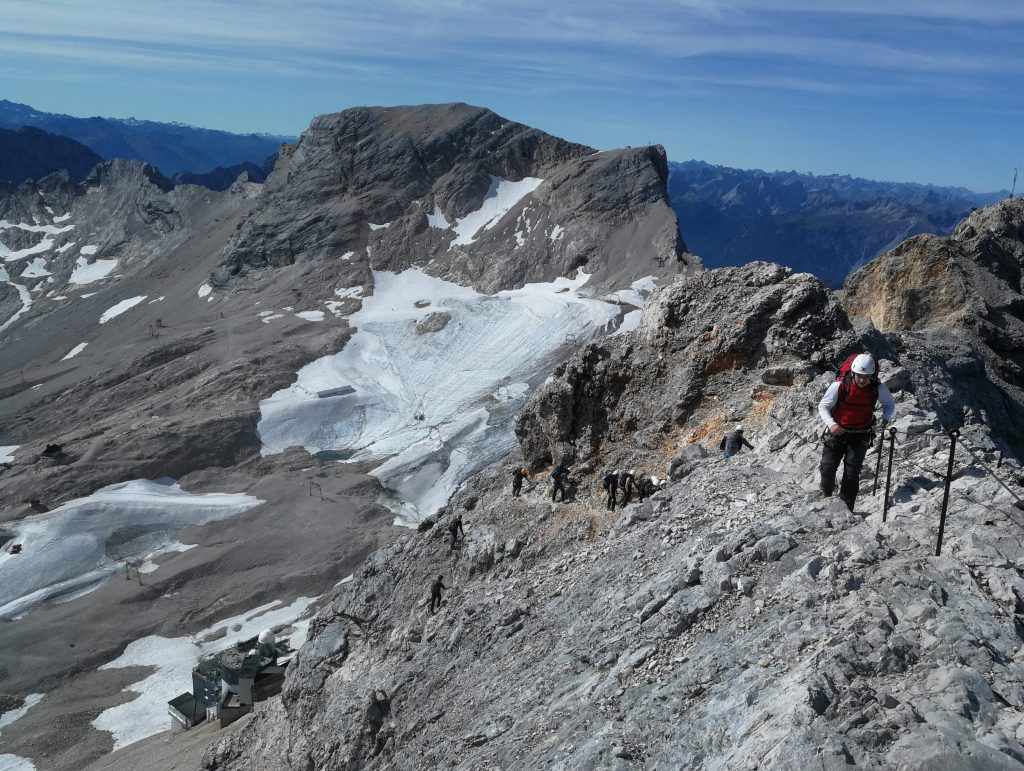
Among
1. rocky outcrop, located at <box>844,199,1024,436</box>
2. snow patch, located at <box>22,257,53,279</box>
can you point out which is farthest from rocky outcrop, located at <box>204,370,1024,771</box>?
snow patch, located at <box>22,257,53,279</box>

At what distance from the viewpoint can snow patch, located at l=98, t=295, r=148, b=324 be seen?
Answer: 4173 inches

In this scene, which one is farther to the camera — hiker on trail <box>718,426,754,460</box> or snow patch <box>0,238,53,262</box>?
snow patch <box>0,238,53,262</box>

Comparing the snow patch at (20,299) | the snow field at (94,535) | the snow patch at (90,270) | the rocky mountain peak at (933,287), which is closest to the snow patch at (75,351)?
the snow patch at (20,299)

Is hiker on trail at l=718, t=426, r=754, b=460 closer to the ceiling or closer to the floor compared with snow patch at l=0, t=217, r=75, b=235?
closer to the ceiling

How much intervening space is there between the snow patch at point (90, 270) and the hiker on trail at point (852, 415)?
5392 inches

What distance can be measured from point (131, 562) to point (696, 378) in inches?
1790

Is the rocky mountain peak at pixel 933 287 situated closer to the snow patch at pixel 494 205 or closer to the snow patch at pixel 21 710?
the snow patch at pixel 21 710

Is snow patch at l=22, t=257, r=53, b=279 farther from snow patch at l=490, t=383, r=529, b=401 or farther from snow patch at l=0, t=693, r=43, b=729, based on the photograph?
snow patch at l=0, t=693, r=43, b=729

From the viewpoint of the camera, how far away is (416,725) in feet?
43.5

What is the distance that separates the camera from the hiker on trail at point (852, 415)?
9586 millimetres

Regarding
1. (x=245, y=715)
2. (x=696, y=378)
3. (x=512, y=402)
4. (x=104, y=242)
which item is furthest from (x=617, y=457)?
(x=104, y=242)

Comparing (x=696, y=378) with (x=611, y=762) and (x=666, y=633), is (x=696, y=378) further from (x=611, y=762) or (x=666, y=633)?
(x=611, y=762)

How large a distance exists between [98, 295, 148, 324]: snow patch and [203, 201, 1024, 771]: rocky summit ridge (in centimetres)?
9869

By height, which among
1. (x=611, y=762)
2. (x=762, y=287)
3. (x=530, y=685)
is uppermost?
(x=762, y=287)
